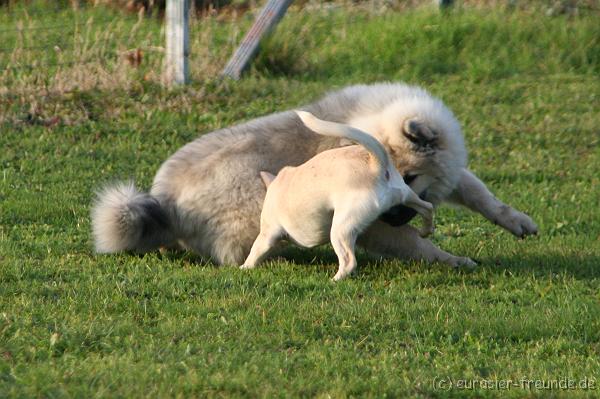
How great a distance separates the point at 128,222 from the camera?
645 centimetres

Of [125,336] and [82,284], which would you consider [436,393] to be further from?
[82,284]

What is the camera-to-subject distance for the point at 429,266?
21.0 feet

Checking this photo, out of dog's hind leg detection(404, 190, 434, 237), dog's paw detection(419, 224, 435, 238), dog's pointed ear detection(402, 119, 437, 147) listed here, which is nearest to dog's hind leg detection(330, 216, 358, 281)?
dog's hind leg detection(404, 190, 434, 237)

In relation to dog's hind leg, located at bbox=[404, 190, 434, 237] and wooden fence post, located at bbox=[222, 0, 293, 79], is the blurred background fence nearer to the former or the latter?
wooden fence post, located at bbox=[222, 0, 293, 79]

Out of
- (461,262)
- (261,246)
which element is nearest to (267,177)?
(261,246)

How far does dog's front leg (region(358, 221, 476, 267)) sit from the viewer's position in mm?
6453

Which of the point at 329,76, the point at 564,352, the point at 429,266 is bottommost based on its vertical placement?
the point at 329,76

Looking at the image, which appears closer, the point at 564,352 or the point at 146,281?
the point at 564,352

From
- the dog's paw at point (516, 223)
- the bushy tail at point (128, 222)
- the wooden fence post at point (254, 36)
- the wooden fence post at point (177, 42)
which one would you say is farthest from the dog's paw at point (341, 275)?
the wooden fence post at point (254, 36)

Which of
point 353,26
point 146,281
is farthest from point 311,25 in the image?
point 146,281

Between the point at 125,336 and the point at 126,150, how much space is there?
4.58m

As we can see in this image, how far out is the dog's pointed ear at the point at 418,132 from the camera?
6.30 metres

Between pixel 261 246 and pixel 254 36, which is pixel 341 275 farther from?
pixel 254 36

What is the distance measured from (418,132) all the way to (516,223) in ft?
3.00
